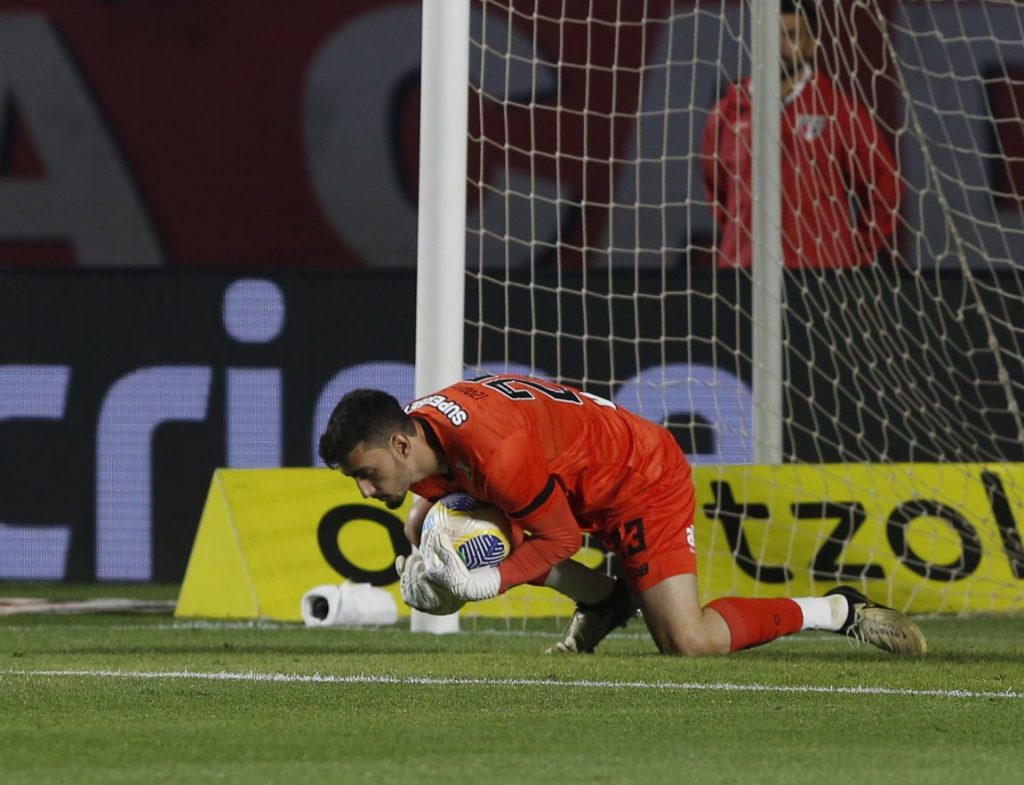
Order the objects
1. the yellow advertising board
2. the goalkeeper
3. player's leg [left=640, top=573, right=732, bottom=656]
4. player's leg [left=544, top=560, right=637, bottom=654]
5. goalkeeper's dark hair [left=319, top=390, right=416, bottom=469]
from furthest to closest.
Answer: the yellow advertising board, player's leg [left=544, top=560, right=637, bottom=654], player's leg [left=640, top=573, right=732, bottom=656], the goalkeeper, goalkeeper's dark hair [left=319, top=390, right=416, bottom=469]

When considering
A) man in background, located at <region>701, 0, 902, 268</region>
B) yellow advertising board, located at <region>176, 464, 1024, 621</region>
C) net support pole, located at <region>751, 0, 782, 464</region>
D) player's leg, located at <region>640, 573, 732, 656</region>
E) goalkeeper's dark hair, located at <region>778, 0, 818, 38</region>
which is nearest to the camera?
player's leg, located at <region>640, 573, 732, 656</region>

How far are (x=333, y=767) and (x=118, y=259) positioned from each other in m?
8.28

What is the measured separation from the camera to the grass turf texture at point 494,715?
347 centimetres

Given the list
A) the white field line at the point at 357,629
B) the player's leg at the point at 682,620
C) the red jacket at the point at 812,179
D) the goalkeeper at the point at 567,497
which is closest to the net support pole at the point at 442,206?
the white field line at the point at 357,629

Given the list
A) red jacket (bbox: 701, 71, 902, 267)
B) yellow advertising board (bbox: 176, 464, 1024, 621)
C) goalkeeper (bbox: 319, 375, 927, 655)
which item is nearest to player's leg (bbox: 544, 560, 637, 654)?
goalkeeper (bbox: 319, 375, 927, 655)

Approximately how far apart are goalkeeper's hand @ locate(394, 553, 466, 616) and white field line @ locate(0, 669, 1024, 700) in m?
0.32

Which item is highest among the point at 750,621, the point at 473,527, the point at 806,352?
the point at 806,352

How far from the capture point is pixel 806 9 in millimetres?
8172

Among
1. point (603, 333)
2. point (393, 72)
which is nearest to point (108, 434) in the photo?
point (603, 333)

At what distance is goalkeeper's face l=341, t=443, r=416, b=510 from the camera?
496cm

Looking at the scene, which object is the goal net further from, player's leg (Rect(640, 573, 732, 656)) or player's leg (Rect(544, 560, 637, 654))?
player's leg (Rect(640, 573, 732, 656))

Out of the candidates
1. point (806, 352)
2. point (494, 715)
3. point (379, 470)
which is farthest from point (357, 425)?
point (806, 352)

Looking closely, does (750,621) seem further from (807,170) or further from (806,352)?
(807,170)

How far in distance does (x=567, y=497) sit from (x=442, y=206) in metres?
1.39
